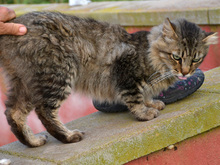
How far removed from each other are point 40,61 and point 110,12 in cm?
322

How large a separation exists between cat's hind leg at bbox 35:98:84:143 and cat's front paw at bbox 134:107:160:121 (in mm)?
554

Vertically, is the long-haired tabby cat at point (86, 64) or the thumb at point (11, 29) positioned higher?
the thumb at point (11, 29)

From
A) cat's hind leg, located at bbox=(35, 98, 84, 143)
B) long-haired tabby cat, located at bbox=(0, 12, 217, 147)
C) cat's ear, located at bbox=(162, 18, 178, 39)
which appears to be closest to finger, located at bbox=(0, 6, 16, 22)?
long-haired tabby cat, located at bbox=(0, 12, 217, 147)

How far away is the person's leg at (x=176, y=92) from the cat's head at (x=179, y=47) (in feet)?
0.83

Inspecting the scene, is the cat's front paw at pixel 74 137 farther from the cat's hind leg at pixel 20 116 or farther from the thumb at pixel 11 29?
the thumb at pixel 11 29

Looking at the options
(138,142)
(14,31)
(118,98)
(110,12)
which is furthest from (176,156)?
(110,12)

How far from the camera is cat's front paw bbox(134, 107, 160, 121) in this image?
3.24 metres

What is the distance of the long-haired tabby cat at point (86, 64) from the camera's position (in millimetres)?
2945

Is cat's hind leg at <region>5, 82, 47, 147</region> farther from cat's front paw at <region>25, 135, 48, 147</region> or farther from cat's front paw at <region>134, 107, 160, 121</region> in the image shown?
cat's front paw at <region>134, 107, 160, 121</region>

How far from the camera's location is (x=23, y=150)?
301 centimetres

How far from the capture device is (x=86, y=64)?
330cm

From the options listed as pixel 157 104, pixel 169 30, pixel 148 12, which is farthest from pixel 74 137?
pixel 148 12

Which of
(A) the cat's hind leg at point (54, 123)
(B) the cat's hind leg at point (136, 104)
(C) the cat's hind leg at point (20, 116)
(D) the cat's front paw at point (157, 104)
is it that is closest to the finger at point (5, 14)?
(C) the cat's hind leg at point (20, 116)

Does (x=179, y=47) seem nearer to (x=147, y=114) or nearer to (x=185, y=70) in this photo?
(x=185, y=70)
